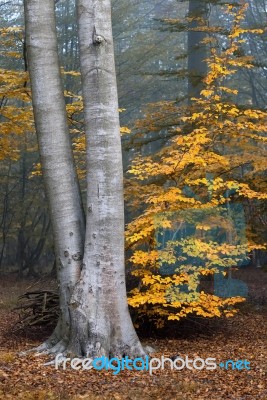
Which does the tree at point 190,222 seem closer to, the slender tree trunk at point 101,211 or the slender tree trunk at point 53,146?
the slender tree trunk at point 101,211

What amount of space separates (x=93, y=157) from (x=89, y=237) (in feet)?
3.04

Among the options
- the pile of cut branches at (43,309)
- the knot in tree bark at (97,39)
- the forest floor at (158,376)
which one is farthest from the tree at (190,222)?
the knot in tree bark at (97,39)

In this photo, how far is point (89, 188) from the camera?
6387mm

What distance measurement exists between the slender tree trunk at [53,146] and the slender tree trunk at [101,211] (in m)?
0.29

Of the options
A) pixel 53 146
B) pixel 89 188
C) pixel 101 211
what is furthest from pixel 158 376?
pixel 53 146

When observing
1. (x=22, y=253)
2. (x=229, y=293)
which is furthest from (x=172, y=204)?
(x=22, y=253)

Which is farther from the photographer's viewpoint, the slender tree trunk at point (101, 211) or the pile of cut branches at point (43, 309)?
the pile of cut branches at point (43, 309)

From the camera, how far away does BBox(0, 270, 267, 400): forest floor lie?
16.7 feet

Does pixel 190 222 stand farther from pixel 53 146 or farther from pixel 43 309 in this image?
pixel 43 309

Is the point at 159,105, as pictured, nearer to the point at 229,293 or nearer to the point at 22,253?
Result: the point at 229,293

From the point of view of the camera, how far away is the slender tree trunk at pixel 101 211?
20.4 ft

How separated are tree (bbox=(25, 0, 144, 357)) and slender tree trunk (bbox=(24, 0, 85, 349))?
12 mm

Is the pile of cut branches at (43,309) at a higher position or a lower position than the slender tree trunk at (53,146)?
lower

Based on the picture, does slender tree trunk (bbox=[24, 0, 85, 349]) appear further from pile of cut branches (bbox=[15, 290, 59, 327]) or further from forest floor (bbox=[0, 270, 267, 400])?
pile of cut branches (bbox=[15, 290, 59, 327])
